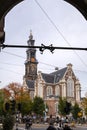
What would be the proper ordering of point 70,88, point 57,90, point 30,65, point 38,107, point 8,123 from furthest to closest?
point 30,65 → point 57,90 → point 70,88 → point 38,107 → point 8,123

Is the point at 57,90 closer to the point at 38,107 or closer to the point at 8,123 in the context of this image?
the point at 38,107

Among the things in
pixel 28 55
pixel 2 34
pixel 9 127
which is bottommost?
pixel 9 127

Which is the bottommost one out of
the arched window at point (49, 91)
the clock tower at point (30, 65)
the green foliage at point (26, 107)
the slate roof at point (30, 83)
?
the green foliage at point (26, 107)

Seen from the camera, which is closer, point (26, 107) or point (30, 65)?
point (26, 107)

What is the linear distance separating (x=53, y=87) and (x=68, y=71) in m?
5.93

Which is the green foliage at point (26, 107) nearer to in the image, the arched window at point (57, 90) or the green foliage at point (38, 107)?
the green foliage at point (38, 107)

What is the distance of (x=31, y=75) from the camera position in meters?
117

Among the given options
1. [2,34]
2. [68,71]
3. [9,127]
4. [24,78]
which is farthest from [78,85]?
[2,34]

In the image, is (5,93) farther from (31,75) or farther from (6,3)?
(6,3)

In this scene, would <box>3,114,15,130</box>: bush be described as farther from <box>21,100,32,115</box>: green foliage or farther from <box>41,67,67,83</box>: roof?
<box>41,67,67,83</box>: roof

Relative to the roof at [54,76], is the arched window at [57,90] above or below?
below

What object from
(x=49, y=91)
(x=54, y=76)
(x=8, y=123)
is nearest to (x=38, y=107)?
(x=49, y=91)

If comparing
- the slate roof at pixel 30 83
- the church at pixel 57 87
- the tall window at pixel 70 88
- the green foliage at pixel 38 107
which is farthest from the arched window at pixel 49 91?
the green foliage at pixel 38 107

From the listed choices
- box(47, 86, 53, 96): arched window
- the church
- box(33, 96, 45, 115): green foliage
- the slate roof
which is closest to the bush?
box(33, 96, 45, 115): green foliage
